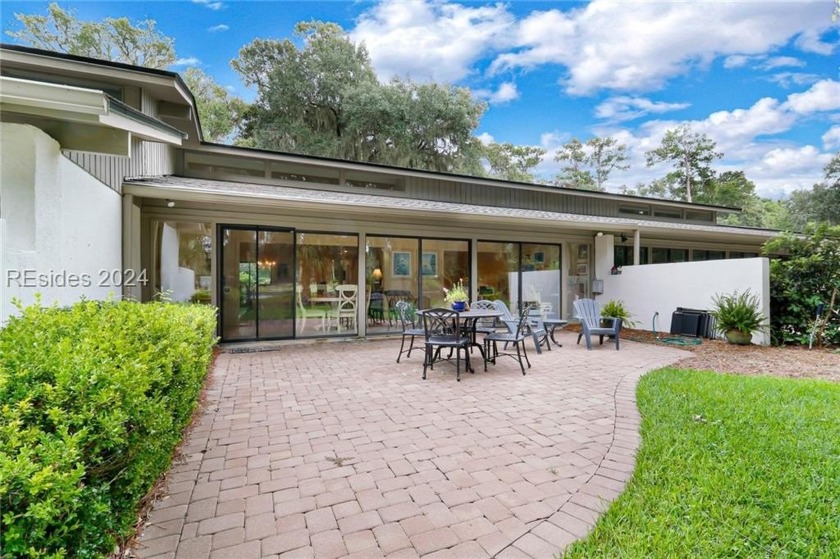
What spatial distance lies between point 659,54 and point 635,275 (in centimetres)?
707

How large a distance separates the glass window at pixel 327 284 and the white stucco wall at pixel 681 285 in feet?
24.1

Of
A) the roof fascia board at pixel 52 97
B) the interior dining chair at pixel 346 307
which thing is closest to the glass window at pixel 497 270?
the interior dining chair at pixel 346 307

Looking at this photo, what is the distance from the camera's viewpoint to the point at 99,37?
20.1 metres

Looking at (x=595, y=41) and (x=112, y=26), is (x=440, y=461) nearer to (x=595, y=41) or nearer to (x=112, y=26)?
(x=595, y=41)

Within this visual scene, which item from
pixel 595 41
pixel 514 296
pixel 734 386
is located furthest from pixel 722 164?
pixel 734 386

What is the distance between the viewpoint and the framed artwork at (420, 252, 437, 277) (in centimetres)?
961

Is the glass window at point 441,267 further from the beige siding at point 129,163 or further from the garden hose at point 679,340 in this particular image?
the beige siding at point 129,163

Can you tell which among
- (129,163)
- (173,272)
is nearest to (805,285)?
(173,272)

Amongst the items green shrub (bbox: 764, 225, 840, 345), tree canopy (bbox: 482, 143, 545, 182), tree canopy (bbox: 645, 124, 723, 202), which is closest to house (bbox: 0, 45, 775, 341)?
green shrub (bbox: 764, 225, 840, 345)

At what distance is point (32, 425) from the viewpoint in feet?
4.70

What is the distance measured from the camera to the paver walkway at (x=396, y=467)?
208 centimetres

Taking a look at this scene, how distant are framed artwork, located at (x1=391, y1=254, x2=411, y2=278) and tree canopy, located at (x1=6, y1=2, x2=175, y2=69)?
21.3 metres

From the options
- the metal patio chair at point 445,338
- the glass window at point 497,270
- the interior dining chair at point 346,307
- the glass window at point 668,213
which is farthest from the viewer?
the glass window at point 668,213

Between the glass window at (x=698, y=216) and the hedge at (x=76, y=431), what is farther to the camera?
the glass window at (x=698, y=216)
